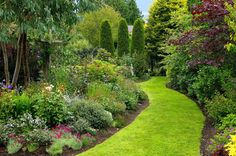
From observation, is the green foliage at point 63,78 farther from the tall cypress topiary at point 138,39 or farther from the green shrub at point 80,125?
the tall cypress topiary at point 138,39

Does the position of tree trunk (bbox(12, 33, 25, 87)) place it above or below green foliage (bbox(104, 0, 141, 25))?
below

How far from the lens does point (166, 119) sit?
9.65 m

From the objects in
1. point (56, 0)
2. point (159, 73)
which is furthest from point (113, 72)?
point (159, 73)

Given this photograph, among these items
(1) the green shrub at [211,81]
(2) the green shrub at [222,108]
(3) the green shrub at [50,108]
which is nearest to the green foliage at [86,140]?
(3) the green shrub at [50,108]

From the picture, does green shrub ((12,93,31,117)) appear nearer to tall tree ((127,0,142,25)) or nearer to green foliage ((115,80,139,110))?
green foliage ((115,80,139,110))

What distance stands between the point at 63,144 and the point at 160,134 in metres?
2.37

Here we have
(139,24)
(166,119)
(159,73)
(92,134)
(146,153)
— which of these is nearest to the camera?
(146,153)

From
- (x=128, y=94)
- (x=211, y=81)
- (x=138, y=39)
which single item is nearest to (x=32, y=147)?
Answer: (x=128, y=94)

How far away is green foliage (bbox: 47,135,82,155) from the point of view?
22.3ft

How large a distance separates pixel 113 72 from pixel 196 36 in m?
3.52

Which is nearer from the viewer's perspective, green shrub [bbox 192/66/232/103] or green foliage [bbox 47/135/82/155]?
green foliage [bbox 47/135/82/155]

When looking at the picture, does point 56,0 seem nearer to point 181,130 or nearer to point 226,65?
point 181,130

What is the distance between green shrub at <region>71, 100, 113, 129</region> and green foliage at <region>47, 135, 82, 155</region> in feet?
3.70

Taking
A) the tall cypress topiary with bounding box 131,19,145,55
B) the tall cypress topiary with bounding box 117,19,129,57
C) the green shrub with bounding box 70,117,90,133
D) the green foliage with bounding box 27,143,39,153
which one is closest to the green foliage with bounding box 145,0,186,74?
the tall cypress topiary with bounding box 131,19,145,55
